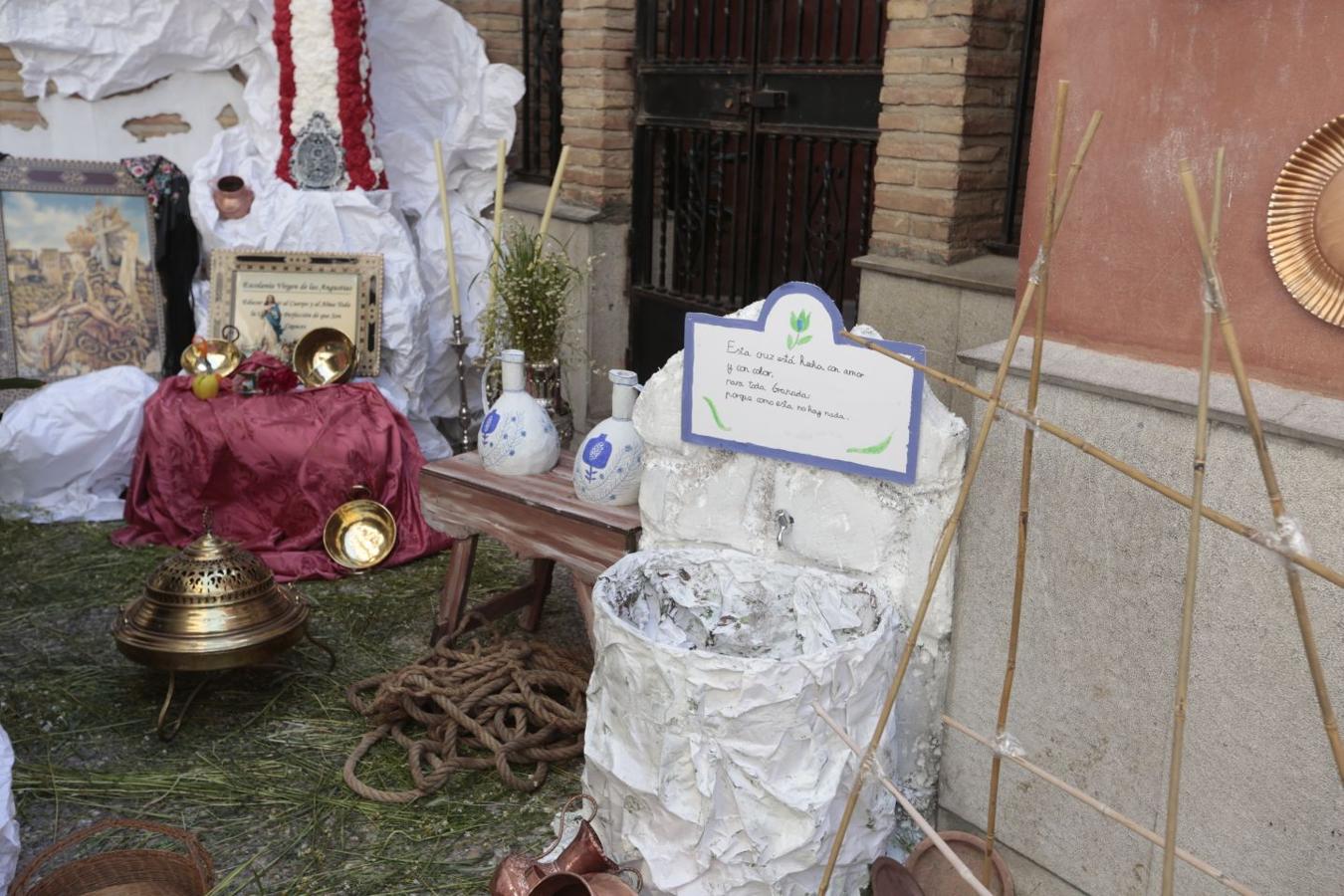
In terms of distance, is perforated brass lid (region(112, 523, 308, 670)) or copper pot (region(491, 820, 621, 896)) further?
perforated brass lid (region(112, 523, 308, 670))

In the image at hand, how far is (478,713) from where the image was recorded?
12.0 ft

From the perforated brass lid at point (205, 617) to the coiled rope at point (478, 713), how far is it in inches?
15.2

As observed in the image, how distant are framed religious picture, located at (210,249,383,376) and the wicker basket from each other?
10.2 ft

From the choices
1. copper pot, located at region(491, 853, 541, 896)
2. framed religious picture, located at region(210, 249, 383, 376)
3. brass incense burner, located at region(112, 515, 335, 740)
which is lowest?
copper pot, located at region(491, 853, 541, 896)

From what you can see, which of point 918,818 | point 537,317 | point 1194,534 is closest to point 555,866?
point 918,818

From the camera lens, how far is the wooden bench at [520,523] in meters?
3.58

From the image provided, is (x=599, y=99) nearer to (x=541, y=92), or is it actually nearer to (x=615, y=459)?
(x=541, y=92)

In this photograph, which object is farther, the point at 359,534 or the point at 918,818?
the point at 359,534

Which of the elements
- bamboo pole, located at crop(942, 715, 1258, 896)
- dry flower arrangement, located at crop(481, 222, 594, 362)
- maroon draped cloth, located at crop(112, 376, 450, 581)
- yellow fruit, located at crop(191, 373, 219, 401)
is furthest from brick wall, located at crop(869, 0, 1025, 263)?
yellow fruit, located at crop(191, 373, 219, 401)

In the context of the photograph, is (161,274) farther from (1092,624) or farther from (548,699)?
(1092,624)

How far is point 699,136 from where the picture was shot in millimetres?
5504

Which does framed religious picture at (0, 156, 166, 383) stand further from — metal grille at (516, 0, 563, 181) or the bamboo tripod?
the bamboo tripod

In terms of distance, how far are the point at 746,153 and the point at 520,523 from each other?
2230 mm

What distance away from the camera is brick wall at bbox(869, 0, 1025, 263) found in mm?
4137
